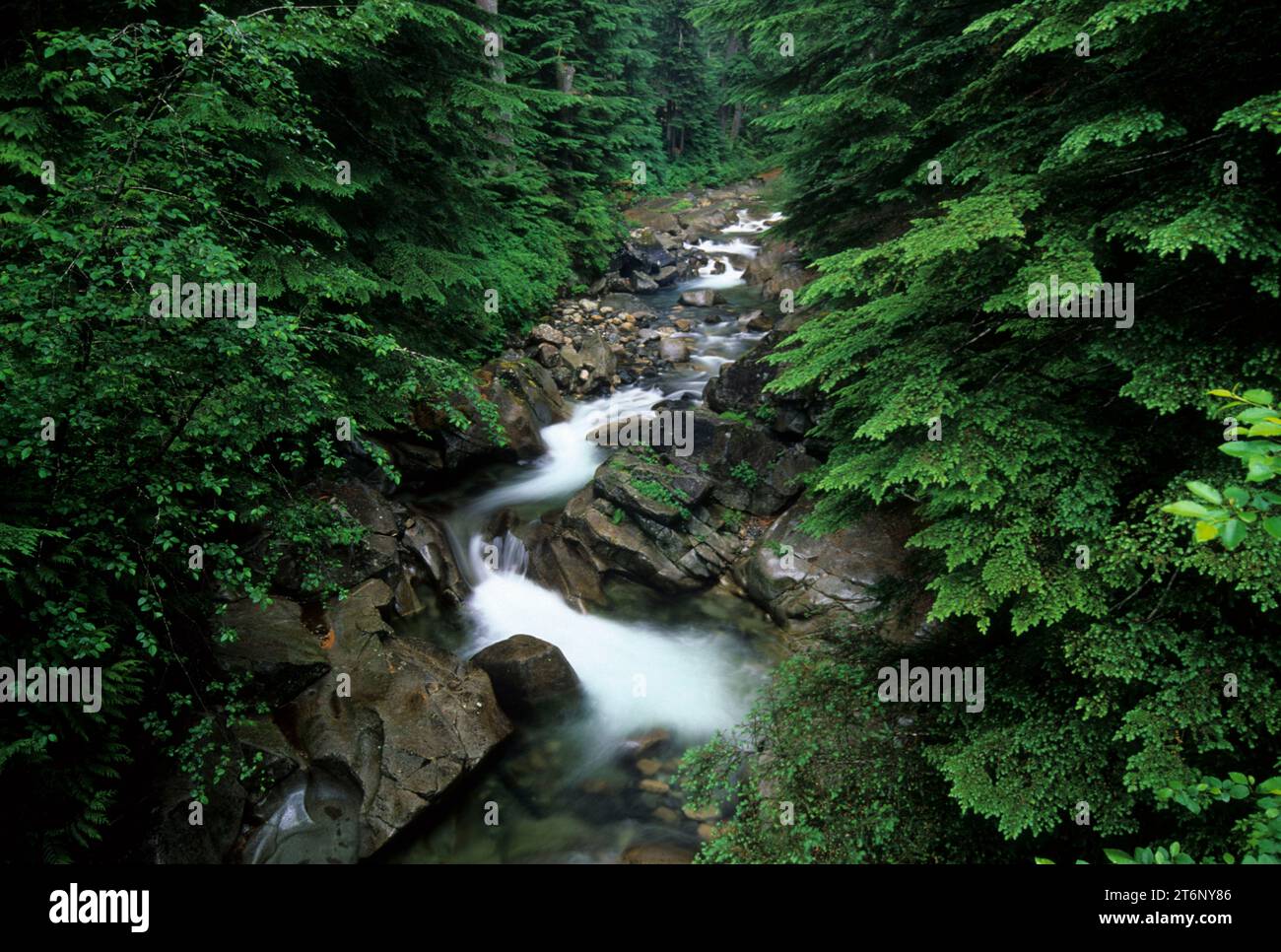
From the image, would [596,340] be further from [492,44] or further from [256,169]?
[256,169]

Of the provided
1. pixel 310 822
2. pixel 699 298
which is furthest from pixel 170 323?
pixel 699 298

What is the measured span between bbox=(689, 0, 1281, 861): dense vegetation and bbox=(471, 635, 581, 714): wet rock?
3491 millimetres

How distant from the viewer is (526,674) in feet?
26.8

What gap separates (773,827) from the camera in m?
5.12

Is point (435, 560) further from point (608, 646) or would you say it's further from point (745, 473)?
point (745, 473)

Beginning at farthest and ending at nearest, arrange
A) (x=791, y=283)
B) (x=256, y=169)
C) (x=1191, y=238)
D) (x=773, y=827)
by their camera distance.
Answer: (x=791, y=283) → (x=256, y=169) → (x=773, y=827) → (x=1191, y=238)

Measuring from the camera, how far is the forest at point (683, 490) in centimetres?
359

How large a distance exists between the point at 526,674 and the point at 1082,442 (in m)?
6.80

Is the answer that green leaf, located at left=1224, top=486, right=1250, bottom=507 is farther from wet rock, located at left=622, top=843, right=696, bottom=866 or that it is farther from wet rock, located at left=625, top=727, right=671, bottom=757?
wet rock, located at left=625, top=727, right=671, bottom=757

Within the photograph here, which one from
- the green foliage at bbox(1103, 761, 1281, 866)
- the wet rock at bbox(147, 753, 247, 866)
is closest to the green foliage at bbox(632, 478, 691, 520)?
the wet rock at bbox(147, 753, 247, 866)

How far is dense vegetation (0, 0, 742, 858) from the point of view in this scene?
13.2ft
